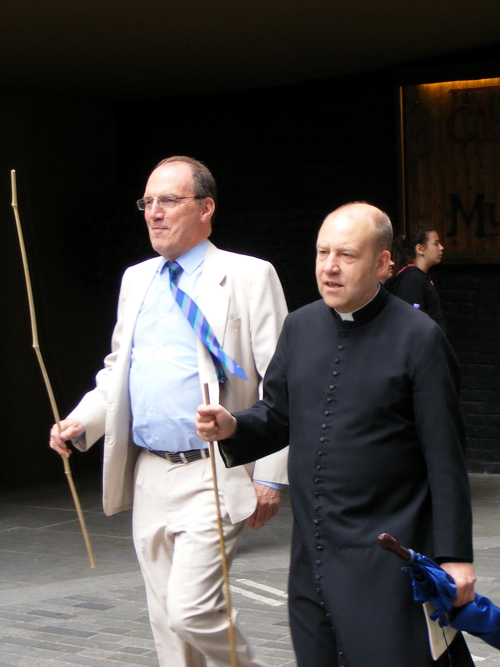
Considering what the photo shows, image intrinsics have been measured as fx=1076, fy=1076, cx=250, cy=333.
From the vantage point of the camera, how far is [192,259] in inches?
157

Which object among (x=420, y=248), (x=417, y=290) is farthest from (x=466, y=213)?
(x=417, y=290)

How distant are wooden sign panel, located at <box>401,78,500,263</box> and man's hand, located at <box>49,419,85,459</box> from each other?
20.1 feet

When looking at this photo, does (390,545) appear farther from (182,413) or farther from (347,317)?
(182,413)

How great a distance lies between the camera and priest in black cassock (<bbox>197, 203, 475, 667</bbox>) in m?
2.86

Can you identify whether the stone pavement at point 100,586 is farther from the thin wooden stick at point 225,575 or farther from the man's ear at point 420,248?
the man's ear at point 420,248

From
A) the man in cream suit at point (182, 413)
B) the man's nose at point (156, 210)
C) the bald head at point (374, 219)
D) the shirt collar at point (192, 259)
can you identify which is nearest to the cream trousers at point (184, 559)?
the man in cream suit at point (182, 413)

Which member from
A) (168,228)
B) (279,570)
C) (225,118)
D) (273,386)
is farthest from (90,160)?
(273,386)

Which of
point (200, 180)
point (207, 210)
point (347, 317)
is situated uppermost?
point (200, 180)

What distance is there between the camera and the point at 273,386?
330cm

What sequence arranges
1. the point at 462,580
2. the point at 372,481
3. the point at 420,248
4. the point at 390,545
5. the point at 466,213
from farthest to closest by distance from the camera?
the point at 466,213, the point at 420,248, the point at 372,481, the point at 462,580, the point at 390,545

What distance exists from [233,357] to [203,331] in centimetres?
21

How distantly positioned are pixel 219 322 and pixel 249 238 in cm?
698

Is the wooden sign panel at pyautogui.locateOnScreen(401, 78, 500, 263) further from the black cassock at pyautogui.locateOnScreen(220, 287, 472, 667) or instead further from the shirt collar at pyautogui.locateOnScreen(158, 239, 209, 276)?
the black cassock at pyautogui.locateOnScreen(220, 287, 472, 667)

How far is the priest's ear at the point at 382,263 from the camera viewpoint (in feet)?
10.1
